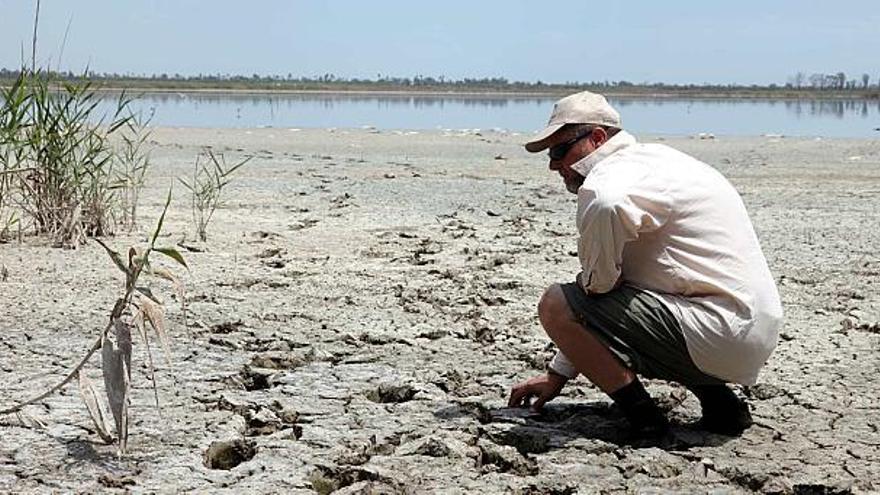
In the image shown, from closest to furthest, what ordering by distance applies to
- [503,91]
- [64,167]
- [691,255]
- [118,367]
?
[118,367] < [691,255] < [64,167] < [503,91]

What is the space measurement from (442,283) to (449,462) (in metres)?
2.41

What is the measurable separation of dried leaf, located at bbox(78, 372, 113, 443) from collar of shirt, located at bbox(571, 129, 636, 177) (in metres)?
1.46

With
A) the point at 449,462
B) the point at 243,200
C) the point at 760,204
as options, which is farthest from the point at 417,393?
the point at 760,204

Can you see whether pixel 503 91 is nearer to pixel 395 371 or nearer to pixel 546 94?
pixel 546 94

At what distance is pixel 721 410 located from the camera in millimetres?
3268

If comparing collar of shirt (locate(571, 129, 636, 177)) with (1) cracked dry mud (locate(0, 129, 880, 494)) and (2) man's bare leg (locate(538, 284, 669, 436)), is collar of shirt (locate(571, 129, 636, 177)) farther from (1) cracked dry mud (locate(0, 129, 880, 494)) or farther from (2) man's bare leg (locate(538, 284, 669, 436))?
(1) cracked dry mud (locate(0, 129, 880, 494))

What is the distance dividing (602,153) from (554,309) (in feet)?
1.54

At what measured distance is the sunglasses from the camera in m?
3.09

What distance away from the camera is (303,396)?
3625 millimetres

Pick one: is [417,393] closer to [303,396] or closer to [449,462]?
[303,396]

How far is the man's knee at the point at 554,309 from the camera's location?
3.15m

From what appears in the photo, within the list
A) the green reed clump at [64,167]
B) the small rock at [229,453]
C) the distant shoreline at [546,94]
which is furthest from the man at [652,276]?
the distant shoreline at [546,94]

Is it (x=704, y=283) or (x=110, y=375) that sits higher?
(x=704, y=283)

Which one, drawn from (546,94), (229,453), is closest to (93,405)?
(229,453)
